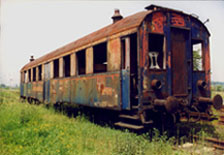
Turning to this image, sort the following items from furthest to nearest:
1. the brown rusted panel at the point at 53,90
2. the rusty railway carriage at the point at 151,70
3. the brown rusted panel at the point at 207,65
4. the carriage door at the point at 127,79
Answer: the brown rusted panel at the point at 53,90 → the brown rusted panel at the point at 207,65 → the carriage door at the point at 127,79 → the rusty railway carriage at the point at 151,70

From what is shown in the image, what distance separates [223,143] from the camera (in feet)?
15.7

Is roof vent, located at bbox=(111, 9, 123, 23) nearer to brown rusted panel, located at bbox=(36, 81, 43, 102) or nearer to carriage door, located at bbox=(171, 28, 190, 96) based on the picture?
carriage door, located at bbox=(171, 28, 190, 96)

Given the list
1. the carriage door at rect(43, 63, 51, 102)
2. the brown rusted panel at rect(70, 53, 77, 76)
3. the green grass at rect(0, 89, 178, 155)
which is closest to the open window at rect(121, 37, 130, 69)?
the green grass at rect(0, 89, 178, 155)

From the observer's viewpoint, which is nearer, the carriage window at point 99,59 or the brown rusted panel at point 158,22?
the brown rusted panel at point 158,22

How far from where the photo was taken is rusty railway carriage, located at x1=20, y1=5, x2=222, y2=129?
494cm

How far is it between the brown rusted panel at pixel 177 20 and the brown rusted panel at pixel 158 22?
321mm

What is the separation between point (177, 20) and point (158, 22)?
75 centimetres

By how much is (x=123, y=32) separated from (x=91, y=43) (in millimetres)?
1776

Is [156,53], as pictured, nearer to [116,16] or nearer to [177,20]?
[177,20]

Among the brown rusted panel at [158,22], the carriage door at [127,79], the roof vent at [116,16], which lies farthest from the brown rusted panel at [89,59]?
the brown rusted panel at [158,22]

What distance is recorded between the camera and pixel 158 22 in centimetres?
530

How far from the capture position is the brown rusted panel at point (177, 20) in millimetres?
5590

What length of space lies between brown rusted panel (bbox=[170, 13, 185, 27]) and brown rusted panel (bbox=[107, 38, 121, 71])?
154cm

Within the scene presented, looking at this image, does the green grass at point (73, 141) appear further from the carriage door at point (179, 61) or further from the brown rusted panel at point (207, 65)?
the brown rusted panel at point (207, 65)
